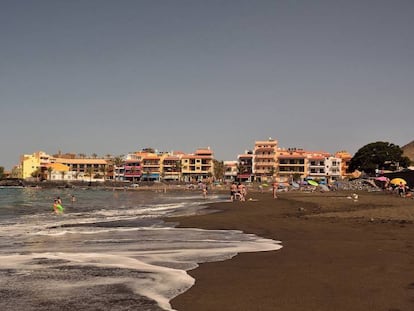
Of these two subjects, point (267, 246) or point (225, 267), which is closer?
point (225, 267)

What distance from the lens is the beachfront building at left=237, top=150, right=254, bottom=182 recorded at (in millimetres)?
137500

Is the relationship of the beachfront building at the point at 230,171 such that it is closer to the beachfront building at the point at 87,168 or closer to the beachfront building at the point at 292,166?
the beachfront building at the point at 292,166

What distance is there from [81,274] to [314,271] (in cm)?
443

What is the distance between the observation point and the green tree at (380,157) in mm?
111875

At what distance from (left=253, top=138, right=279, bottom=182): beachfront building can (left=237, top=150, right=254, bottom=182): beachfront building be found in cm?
302

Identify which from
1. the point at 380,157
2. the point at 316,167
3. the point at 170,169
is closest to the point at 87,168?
the point at 170,169

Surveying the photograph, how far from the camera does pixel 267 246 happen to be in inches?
450

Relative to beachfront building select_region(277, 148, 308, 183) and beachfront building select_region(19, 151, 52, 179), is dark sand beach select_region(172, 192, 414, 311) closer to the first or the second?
beachfront building select_region(277, 148, 308, 183)

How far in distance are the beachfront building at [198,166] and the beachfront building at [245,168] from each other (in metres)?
10.3

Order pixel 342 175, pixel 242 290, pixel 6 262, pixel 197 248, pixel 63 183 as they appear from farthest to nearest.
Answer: pixel 63 183
pixel 342 175
pixel 197 248
pixel 6 262
pixel 242 290

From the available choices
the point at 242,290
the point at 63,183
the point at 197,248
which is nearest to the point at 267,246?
the point at 197,248

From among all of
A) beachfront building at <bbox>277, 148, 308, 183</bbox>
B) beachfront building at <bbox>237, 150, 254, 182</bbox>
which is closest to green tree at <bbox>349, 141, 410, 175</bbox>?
beachfront building at <bbox>277, 148, 308, 183</bbox>

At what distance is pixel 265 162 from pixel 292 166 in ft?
28.6

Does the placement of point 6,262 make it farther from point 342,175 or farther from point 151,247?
point 342,175
